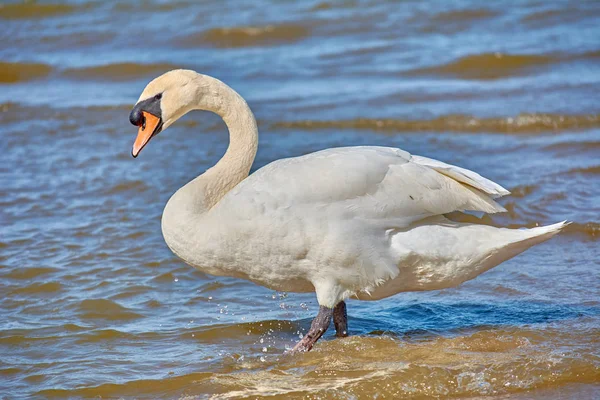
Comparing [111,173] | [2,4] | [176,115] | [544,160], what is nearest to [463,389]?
[176,115]

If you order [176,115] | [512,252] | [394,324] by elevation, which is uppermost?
[176,115]

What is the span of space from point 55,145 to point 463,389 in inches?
254

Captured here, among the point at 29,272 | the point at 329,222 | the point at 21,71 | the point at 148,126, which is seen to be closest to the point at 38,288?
the point at 29,272

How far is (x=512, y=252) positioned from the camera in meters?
5.05

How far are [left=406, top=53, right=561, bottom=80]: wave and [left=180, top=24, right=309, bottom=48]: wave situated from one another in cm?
320

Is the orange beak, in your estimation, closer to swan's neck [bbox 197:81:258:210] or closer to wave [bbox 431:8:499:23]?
swan's neck [bbox 197:81:258:210]

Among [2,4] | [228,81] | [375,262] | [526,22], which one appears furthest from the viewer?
[2,4]

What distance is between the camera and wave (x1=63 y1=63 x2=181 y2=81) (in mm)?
13172

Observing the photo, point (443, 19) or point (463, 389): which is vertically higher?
point (443, 19)

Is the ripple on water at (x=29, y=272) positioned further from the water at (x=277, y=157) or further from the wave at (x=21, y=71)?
the wave at (x=21, y=71)

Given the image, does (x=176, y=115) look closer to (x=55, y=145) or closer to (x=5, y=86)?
(x=55, y=145)

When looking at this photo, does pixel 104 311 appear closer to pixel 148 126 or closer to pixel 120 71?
pixel 148 126

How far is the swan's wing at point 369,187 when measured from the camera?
4.82 m

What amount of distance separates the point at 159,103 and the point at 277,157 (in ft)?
13.4
